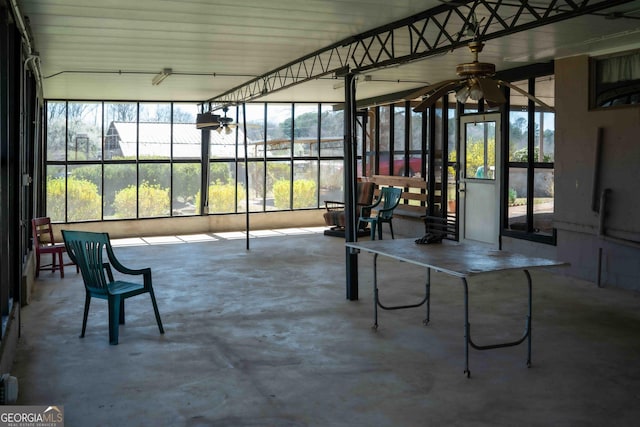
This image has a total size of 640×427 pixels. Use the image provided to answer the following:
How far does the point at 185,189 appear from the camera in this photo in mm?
13930

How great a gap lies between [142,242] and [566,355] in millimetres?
8778

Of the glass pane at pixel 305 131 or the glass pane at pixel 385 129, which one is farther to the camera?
the glass pane at pixel 305 131

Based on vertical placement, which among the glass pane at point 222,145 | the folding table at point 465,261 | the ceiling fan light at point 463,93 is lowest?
the folding table at point 465,261

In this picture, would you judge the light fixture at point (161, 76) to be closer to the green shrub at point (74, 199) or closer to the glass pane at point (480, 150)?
the green shrub at point (74, 199)

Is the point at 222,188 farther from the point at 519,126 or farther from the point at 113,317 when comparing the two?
the point at 113,317

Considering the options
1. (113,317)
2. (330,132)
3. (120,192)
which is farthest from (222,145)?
(113,317)

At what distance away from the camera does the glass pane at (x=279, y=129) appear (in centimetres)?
1445

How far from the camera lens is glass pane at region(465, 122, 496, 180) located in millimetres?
10125

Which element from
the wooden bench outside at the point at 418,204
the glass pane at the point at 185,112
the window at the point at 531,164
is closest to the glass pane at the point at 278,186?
the glass pane at the point at 185,112

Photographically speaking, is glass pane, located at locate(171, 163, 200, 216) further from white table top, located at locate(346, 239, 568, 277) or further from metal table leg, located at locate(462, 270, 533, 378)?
metal table leg, located at locate(462, 270, 533, 378)

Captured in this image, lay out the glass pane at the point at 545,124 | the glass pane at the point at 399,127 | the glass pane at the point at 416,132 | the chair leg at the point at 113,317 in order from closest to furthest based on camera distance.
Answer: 1. the chair leg at the point at 113,317
2. the glass pane at the point at 545,124
3. the glass pane at the point at 416,132
4. the glass pane at the point at 399,127

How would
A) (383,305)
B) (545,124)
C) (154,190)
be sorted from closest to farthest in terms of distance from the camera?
(383,305) < (545,124) < (154,190)

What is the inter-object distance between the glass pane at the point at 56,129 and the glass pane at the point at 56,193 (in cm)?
28

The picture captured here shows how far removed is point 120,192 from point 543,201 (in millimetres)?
8339
